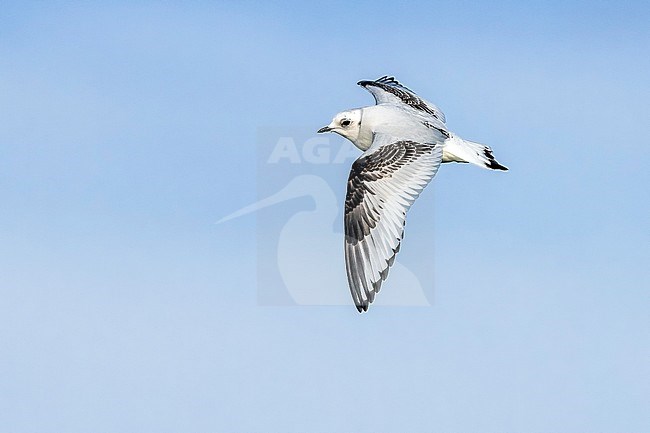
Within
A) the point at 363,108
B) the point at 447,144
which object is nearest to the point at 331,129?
the point at 363,108

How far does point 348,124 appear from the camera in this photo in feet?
55.3

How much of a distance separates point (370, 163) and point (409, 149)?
2.02 ft

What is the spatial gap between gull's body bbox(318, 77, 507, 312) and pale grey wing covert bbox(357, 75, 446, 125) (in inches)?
56.8

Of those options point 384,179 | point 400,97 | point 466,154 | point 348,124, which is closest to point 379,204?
point 384,179

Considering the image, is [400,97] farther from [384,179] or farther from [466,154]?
[384,179]

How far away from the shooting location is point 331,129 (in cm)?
1703

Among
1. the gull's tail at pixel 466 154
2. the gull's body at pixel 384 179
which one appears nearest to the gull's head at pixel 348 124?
the gull's body at pixel 384 179

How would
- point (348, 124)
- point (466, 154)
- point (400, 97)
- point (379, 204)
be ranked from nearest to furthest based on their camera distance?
point (379, 204)
point (466, 154)
point (348, 124)
point (400, 97)

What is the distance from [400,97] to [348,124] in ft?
6.84

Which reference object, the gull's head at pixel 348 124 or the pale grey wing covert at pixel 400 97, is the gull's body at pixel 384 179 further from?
the pale grey wing covert at pixel 400 97

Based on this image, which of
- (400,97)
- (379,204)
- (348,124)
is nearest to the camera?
(379,204)

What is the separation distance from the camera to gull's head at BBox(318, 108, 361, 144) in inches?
661

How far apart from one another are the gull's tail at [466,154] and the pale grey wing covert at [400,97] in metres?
1.34

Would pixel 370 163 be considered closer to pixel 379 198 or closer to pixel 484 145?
pixel 379 198
